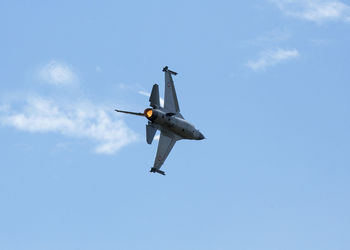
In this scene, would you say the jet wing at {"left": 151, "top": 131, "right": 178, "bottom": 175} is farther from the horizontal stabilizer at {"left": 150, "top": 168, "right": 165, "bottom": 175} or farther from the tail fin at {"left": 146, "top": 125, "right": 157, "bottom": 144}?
the tail fin at {"left": 146, "top": 125, "right": 157, "bottom": 144}

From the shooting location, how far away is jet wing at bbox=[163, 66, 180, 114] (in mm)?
116194

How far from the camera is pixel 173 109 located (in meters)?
117

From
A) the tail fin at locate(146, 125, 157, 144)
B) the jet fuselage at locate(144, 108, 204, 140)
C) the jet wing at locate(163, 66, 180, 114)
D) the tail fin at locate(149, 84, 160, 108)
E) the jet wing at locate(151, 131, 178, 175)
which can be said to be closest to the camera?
the jet fuselage at locate(144, 108, 204, 140)

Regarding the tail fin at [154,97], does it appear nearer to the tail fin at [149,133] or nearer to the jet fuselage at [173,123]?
the jet fuselage at [173,123]

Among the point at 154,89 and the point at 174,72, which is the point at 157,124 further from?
the point at 174,72

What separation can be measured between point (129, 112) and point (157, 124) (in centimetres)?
544

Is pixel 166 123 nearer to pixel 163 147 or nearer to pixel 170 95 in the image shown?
pixel 163 147

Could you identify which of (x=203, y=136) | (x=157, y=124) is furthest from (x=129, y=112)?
(x=203, y=136)

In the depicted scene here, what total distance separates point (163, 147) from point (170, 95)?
9.30 metres

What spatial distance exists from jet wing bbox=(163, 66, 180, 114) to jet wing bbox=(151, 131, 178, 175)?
407 cm

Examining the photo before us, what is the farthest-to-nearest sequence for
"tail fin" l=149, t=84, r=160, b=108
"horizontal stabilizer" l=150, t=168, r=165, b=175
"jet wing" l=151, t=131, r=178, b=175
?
"jet wing" l=151, t=131, r=178, b=175, "horizontal stabilizer" l=150, t=168, r=165, b=175, "tail fin" l=149, t=84, r=160, b=108

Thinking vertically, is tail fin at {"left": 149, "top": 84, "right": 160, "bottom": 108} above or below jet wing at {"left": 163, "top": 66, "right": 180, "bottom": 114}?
below

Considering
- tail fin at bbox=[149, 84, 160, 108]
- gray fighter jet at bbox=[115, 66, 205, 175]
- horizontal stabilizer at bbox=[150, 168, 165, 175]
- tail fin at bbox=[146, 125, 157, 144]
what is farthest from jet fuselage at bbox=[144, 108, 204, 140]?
horizontal stabilizer at bbox=[150, 168, 165, 175]

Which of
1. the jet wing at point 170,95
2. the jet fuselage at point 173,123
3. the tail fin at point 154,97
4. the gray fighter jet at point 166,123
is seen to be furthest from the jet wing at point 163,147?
the tail fin at point 154,97
